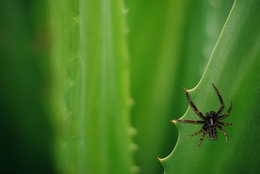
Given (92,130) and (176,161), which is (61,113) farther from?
(176,161)

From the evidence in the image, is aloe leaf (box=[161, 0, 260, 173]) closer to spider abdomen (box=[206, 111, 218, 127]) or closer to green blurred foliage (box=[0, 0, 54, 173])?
spider abdomen (box=[206, 111, 218, 127])

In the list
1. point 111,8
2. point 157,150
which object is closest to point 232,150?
point 157,150

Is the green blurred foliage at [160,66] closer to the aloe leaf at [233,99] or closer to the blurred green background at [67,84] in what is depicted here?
the blurred green background at [67,84]

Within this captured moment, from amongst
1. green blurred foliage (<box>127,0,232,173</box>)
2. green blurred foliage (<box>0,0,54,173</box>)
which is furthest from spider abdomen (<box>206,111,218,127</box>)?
green blurred foliage (<box>0,0,54,173</box>)

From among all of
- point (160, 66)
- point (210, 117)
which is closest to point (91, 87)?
point (160, 66)

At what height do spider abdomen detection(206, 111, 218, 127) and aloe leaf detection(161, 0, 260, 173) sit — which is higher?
spider abdomen detection(206, 111, 218, 127)

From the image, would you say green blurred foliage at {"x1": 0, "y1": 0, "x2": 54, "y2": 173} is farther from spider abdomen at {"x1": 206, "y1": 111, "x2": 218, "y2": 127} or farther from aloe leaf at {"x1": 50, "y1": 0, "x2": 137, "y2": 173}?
spider abdomen at {"x1": 206, "y1": 111, "x2": 218, "y2": 127}

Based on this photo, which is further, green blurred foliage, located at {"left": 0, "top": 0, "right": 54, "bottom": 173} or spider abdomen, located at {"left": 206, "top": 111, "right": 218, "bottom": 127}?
spider abdomen, located at {"left": 206, "top": 111, "right": 218, "bottom": 127}

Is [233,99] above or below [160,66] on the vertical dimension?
below

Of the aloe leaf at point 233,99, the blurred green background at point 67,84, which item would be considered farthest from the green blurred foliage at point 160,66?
the aloe leaf at point 233,99

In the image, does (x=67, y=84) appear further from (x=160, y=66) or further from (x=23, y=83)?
(x=160, y=66)
